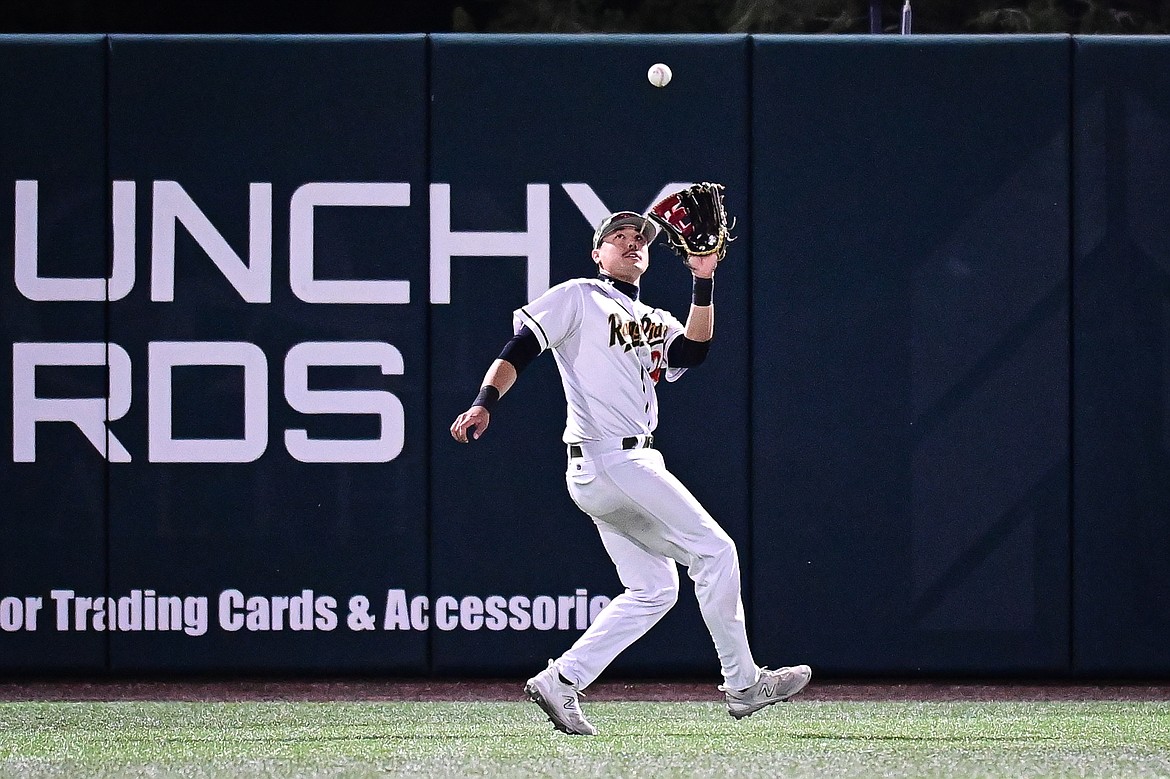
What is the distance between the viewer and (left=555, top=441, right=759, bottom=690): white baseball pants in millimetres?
5289

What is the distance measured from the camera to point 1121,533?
6.76 m

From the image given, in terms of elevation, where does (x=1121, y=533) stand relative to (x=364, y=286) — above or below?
below

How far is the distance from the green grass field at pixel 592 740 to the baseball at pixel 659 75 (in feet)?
8.04

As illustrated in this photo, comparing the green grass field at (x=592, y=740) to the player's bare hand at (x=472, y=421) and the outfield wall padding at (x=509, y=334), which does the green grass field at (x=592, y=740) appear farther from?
the player's bare hand at (x=472, y=421)

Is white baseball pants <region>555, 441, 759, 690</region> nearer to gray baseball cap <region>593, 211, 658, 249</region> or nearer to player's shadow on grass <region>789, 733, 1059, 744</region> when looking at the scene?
player's shadow on grass <region>789, 733, 1059, 744</region>

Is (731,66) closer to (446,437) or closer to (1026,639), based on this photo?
(446,437)

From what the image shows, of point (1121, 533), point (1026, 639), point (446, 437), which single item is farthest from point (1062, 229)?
point (446, 437)

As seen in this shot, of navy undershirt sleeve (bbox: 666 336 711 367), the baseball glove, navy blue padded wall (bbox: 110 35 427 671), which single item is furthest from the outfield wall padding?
navy undershirt sleeve (bbox: 666 336 711 367)

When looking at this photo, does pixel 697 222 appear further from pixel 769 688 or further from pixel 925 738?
pixel 925 738

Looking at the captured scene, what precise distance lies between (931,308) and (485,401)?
228 cm

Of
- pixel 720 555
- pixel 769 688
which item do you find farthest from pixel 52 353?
pixel 769 688

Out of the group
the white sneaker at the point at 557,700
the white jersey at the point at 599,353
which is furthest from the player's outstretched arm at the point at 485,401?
the white sneaker at the point at 557,700

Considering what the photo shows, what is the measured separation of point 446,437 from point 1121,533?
2.76 m

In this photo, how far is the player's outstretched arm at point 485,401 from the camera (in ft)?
17.0
